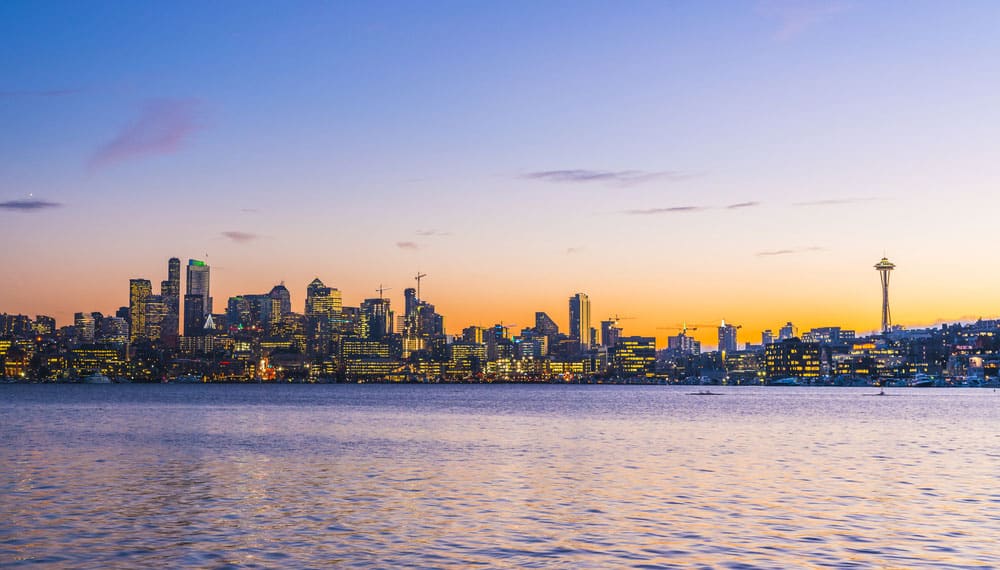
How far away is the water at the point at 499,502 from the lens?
26328 millimetres

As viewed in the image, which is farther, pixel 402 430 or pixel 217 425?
pixel 217 425

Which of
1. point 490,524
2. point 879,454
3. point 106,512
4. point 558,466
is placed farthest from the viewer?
point 879,454

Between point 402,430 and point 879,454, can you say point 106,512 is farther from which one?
point 402,430

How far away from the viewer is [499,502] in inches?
1415

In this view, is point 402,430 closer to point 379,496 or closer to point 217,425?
point 217,425

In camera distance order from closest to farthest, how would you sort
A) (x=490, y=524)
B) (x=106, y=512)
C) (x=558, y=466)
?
(x=490, y=524)
(x=106, y=512)
(x=558, y=466)

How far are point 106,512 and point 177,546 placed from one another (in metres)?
7.40

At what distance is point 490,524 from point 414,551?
4767mm

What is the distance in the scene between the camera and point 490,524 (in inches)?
1219

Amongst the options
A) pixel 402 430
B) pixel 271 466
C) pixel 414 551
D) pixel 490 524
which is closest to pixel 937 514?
pixel 490 524

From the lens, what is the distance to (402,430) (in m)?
82.9

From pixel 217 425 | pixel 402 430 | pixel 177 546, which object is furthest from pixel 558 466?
pixel 217 425

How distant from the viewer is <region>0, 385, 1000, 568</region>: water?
26328 mm

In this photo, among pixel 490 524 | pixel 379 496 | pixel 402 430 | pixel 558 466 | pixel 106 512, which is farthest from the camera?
pixel 402 430
